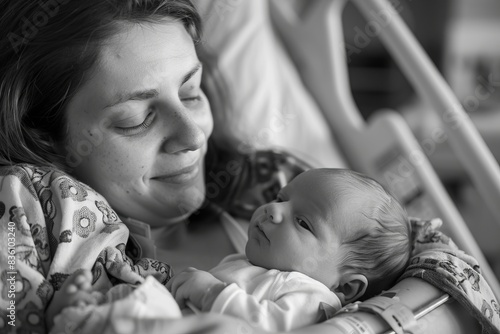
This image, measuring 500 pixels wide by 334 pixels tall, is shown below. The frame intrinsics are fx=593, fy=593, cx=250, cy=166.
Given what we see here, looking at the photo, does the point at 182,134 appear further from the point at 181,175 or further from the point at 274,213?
the point at 274,213

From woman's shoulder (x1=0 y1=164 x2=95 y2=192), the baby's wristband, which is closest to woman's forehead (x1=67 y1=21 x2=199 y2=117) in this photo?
woman's shoulder (x1=0 y1=164 x2=95 y2=192)

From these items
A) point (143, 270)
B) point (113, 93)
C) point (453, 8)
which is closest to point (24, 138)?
point (113, 93)

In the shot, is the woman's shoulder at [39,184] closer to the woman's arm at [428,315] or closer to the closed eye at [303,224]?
the closed eye at [303,224]

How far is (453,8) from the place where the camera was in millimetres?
2836

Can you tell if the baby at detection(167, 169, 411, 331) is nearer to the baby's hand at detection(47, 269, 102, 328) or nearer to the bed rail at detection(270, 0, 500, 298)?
the baby's hand at detection(47, 269, 102, 328)

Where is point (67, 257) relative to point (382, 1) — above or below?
below

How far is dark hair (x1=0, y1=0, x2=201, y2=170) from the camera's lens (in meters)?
1.02

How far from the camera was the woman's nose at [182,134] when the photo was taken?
42.1 inches

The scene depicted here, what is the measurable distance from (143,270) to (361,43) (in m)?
2.11

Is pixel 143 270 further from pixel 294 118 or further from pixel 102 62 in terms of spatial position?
pixel 294 118

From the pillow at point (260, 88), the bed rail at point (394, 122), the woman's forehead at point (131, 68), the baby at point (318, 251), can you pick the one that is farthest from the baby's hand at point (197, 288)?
the pillow at point (260, 88)

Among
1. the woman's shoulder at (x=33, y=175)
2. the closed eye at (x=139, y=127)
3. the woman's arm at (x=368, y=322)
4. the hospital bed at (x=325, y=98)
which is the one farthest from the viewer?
the hospital bed at (x=325, y=98)

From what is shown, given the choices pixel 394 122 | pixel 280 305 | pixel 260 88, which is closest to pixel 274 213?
pixel 280 305

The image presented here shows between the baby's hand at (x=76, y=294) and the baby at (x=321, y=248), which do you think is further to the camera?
the baby at (x=321, y=248)
